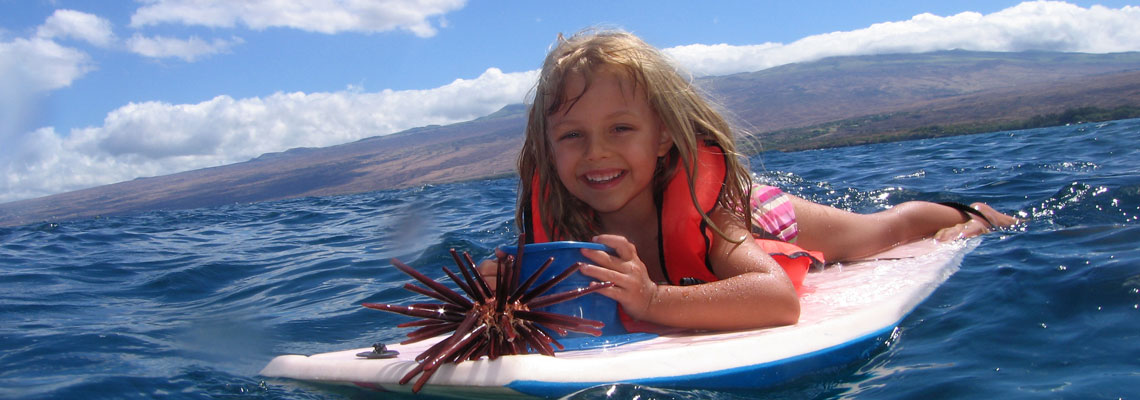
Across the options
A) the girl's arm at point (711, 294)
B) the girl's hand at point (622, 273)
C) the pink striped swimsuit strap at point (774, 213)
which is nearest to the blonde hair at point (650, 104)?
the girl's arm at point (711, 294)

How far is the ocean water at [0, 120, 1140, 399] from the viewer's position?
2.19 meters

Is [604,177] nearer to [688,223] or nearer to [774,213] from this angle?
[688,223]

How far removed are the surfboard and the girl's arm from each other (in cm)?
7

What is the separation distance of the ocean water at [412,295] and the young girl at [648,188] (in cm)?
47

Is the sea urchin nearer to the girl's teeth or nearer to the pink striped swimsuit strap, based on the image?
the girl's teeth

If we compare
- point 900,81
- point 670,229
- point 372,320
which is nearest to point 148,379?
point 372,320

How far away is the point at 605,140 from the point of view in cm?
289

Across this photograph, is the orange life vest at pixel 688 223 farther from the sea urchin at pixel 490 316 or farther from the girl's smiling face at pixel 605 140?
the sea urchin at pixel 490 316

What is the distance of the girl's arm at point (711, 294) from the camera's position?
7.76 ft

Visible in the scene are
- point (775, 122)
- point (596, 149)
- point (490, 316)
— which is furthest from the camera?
point (775, 122)

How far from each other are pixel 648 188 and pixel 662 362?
1269 mm

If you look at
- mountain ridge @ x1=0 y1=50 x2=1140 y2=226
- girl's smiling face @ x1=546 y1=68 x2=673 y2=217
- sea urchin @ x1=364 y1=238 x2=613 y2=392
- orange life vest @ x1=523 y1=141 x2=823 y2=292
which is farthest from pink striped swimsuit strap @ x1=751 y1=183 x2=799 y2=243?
mountain ridge @ x1=0 y1=50 x2=1140 y2=226

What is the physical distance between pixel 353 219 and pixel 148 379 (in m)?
9.37

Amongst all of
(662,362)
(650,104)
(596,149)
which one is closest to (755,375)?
(662,362)
